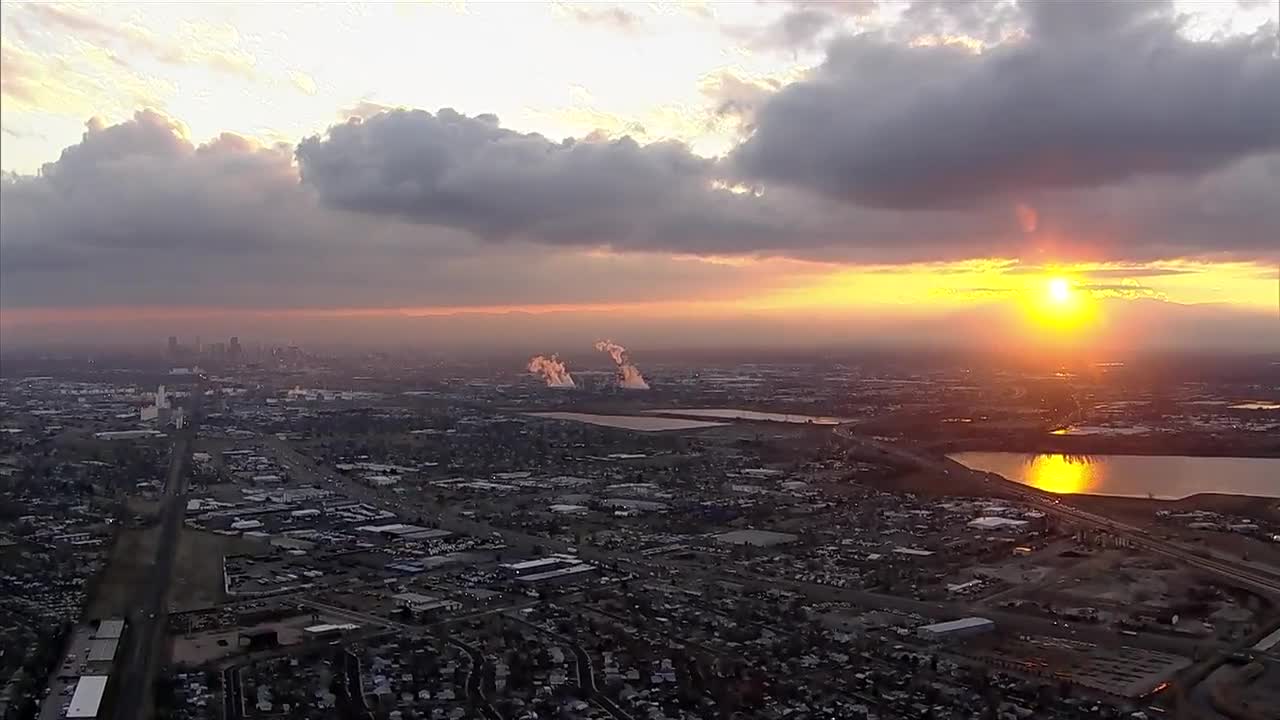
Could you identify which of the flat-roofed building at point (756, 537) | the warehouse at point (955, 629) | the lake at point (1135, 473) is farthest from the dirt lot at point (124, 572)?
the lake at point (1135, 473)

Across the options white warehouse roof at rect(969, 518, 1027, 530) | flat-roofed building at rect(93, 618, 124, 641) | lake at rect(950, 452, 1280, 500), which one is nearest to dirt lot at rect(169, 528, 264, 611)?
flat-roofed building at rect(93, 618, 124, 641)

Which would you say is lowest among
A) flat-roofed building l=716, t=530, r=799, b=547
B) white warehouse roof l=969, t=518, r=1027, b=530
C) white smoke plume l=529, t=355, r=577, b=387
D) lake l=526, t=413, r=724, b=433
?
flat-roofed building l=716, t=530, r=799, b=547

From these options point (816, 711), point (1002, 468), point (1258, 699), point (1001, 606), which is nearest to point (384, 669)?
point (816, 711)

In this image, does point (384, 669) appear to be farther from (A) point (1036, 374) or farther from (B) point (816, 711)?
(A) point (1036, 374)

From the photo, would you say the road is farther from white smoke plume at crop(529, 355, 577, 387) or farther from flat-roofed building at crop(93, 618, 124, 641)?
white smoke plume at crop(529, 355, 577, 387)

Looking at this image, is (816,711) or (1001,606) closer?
(816,711)

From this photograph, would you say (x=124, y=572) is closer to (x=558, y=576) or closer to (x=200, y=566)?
(x=200, y=566)
